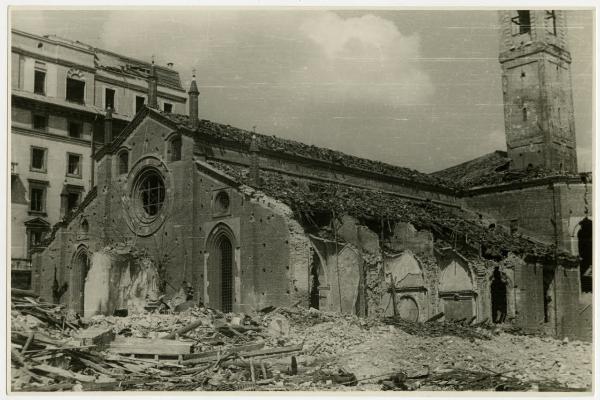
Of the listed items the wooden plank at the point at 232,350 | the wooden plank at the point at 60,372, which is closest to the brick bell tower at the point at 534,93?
the wooden plank at the point at 232,350

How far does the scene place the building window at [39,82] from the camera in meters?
34.1

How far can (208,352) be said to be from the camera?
18688 millimetres

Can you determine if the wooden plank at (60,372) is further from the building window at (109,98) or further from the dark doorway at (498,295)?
the building window at (109,98)

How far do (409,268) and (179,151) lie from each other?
10406 mm

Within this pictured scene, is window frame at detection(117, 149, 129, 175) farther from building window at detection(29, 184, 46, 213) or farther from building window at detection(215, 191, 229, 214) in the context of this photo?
building window at detection(215, 191, 229, 214)

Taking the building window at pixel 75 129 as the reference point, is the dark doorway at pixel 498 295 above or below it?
below

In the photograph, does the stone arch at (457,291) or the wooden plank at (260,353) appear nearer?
the wooden plank at (260,353)

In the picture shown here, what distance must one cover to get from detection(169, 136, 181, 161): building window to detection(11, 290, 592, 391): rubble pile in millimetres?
8393

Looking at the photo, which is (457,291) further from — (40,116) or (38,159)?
(40,116)

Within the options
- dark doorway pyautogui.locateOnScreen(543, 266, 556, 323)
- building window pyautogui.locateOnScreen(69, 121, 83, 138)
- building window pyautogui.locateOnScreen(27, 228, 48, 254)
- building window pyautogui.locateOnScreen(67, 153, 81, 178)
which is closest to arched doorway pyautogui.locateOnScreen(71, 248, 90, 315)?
building window pyautogui.locateOnScreen(27, 228, 48, 254)

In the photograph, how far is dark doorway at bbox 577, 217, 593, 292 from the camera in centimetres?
3101

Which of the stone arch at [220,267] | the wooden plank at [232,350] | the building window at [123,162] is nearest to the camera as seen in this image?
the wooden plank at [232,350]

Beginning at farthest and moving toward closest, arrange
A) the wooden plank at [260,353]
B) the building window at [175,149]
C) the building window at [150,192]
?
the building window at [150,192]
the building window at [175,149]
the wooden plank at [260,353]

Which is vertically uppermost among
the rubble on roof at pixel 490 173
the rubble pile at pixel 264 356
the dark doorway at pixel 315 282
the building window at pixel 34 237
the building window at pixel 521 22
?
the building window at pixel 521 22
